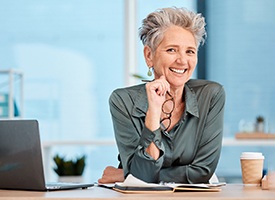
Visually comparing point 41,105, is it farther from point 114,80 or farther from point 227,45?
point 227,45

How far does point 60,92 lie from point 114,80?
0.48 meters

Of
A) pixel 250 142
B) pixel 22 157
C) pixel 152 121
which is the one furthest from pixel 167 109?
pixel 250 142

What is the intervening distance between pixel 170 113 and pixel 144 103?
12 cm

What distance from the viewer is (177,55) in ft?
9.43

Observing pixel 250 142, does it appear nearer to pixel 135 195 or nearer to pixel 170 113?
pixel 170 113

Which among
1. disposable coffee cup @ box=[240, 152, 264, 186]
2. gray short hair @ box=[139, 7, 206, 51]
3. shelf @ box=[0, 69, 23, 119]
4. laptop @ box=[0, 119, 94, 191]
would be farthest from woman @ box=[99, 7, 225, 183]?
shelf @ box=[0, 69, 23, 119]

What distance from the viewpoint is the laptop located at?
234 centimetres

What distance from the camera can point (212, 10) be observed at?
5781 mm

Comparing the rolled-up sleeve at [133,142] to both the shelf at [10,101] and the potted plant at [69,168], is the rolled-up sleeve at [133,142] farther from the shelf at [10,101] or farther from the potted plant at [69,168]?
Result: the potted plant at [69,168]

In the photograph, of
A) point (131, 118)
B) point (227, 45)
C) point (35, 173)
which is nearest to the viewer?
point (35, 173)

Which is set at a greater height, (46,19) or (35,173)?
(46,19)

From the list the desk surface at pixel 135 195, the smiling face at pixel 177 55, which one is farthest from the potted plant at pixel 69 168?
the desk surface at pixel 135 195

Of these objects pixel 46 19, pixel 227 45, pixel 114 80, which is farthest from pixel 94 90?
pixel 227 45

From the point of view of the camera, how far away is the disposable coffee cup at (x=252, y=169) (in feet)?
8.43
